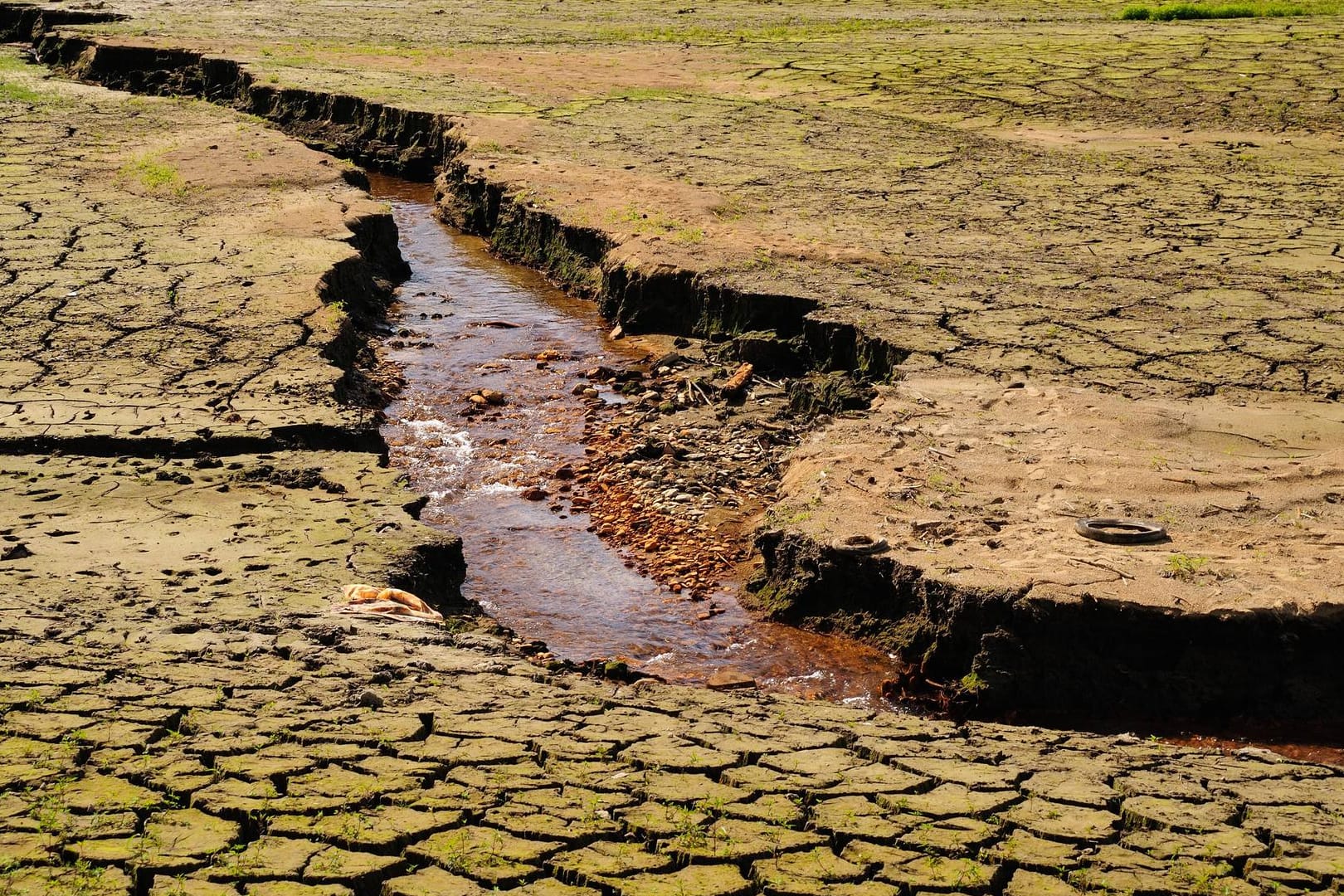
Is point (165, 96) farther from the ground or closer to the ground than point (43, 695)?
farther from the ground

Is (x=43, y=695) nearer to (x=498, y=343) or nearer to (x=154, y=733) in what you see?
(x=154, y=733)

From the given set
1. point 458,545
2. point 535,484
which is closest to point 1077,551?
point 458,545

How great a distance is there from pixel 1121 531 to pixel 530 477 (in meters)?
2.72

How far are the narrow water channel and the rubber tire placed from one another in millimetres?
833

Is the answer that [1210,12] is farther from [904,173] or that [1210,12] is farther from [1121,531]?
[1121,531]

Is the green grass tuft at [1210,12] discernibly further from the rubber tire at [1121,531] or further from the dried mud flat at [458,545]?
the rubber tire at [1121,531]

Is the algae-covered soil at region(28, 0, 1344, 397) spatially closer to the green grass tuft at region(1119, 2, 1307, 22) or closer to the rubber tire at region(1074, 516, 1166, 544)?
the green grass tuft at region(1119, 2, 1307, 22)

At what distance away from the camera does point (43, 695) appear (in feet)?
12.3

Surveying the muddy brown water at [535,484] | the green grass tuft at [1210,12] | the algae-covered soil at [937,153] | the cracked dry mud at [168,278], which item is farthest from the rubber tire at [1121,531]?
the green grass tuft at [1210,12]

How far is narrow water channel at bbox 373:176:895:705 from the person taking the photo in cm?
506

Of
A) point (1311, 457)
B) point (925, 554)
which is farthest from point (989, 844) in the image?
point (1311, 457)

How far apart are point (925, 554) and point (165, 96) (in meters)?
11.1

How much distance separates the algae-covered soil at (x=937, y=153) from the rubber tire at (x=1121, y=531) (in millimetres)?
1392

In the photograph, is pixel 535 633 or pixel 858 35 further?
pixel 858 35
